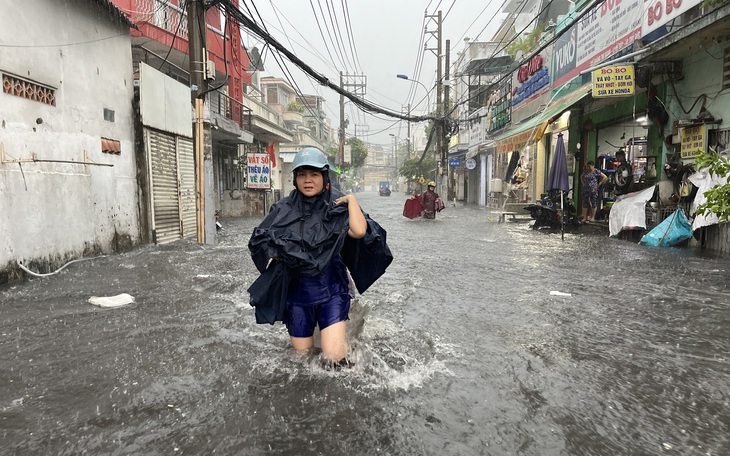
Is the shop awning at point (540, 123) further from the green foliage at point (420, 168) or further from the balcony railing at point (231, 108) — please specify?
the green foliage at point (420, 168)

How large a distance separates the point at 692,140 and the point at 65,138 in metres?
10.8

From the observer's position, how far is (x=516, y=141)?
17.0 meters

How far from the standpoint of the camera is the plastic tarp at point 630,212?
10.1 meters

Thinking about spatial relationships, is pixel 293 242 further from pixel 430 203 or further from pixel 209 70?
pixel 430 203

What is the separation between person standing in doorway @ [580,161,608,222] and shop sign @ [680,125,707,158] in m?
4.01

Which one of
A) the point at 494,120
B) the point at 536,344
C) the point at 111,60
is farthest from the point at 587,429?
the point at 494,120

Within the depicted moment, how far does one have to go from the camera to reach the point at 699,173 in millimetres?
8586

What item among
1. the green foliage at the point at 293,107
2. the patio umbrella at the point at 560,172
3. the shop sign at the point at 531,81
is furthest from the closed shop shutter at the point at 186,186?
the green foliage at the point at 293,107

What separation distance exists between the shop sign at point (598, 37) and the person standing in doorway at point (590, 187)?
2855 millimetres

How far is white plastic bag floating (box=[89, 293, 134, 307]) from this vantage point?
17.1 feet

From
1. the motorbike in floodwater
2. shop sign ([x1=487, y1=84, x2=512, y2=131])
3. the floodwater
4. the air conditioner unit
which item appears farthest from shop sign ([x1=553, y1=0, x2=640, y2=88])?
the air conditioner unit

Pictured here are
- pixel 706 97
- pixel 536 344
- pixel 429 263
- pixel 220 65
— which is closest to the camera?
pixel 536 344

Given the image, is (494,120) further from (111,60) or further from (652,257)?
(111,60)

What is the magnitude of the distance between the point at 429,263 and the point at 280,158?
27004 mm
